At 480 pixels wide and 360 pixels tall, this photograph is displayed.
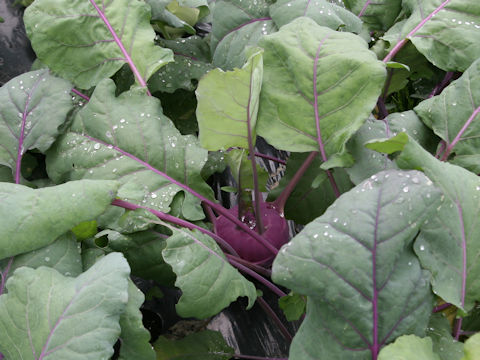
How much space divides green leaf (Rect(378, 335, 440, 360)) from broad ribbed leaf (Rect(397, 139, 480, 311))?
8cm

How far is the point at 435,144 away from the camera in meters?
0.83

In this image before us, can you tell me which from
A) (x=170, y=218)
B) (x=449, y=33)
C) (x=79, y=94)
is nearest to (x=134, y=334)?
(x=170, y=218)

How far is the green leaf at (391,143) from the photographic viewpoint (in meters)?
0.58

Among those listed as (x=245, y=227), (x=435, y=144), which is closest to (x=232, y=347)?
(x=245, y=227)

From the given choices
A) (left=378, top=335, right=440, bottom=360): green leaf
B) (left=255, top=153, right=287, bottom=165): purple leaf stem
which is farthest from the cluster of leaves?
(left=255, top=153, right=287, bottom=165): purple leaf stem

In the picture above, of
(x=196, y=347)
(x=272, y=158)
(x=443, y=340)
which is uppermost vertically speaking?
(x=443, y=340)

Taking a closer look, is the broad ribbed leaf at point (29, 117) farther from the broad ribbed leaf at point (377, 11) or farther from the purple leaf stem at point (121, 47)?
the broad ribbed leaf at point (377, 11)

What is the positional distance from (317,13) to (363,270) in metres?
0.50

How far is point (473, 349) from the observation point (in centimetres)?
51

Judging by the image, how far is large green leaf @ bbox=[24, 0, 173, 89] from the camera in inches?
34.3

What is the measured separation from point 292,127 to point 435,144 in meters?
0.26

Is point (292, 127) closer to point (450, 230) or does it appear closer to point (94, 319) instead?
point (450, 230)

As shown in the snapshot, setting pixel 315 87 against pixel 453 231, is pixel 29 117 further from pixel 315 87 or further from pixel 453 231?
pixel 453 231

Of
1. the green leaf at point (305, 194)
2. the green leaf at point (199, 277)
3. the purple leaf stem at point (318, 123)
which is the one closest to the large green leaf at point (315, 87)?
the purple leaf stem at point (318, 123)
